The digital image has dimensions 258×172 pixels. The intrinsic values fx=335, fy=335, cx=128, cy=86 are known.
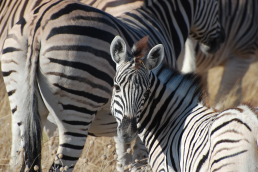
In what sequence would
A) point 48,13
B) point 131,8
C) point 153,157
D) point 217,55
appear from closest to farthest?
point 153,157
point 48,13
point 131,8
point 217,55

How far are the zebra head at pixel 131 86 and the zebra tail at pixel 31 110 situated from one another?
888 mm

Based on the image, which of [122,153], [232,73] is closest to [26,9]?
[122,153]

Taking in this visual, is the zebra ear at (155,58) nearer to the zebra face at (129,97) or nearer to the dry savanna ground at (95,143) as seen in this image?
the zebra face at (129,97)

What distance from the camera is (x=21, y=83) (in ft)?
12.2

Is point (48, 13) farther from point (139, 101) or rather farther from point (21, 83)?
point (139, 101)

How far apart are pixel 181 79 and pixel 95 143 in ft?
9.87

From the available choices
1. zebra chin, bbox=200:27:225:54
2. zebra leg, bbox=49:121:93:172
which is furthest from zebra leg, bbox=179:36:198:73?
zebra leg, bbox=49:121:93:172

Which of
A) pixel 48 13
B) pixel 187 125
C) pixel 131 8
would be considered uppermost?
pixel 131 8

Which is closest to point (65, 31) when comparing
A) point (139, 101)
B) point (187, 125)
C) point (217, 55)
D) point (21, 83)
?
point (21, 83)

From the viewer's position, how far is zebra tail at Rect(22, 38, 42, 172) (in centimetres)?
361

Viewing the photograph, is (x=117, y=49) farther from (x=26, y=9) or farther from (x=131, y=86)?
(x=26, y=9)

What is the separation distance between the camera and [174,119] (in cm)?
349

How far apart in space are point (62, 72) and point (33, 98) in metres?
0.42

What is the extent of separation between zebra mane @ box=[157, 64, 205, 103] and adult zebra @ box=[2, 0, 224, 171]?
639 millimetres
